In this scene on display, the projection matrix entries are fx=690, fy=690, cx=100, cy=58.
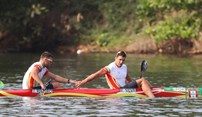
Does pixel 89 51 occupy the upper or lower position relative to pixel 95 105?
upper

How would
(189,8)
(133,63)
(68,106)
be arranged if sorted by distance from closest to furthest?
(68,106) < (133,63) < (189,8)

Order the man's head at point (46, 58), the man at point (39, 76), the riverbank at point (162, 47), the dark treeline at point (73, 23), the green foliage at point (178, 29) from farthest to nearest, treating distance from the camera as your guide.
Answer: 1. the dark treeline at point (73, 23)
2. the riverbank at point (162, 47)
3. the green foliage at point (178, 29)
4. the man at point (39, 76)
5. the man's head at point (46, 58)

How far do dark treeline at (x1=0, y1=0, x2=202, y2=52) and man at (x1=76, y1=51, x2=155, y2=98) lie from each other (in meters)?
29.4

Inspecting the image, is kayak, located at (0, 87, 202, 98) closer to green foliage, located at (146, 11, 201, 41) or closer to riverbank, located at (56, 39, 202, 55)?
green foliage, located at (146, 11, 201, 41)

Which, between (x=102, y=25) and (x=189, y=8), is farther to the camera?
(x=102, y=25)

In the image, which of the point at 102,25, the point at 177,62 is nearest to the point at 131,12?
the point at 102,25

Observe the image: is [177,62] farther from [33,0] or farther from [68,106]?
[68,106]

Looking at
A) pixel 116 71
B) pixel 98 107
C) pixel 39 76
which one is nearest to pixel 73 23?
pixel 39 76

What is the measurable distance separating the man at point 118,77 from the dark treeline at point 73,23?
96.5 feet

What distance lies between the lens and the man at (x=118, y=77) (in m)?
25.0

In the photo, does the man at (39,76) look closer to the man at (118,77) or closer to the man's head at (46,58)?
the man's head at (46,58)

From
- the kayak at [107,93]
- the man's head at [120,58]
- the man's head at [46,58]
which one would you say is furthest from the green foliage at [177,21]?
the man's head at [46,58]

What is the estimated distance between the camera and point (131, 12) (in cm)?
6138

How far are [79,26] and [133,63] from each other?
62.6 feet
